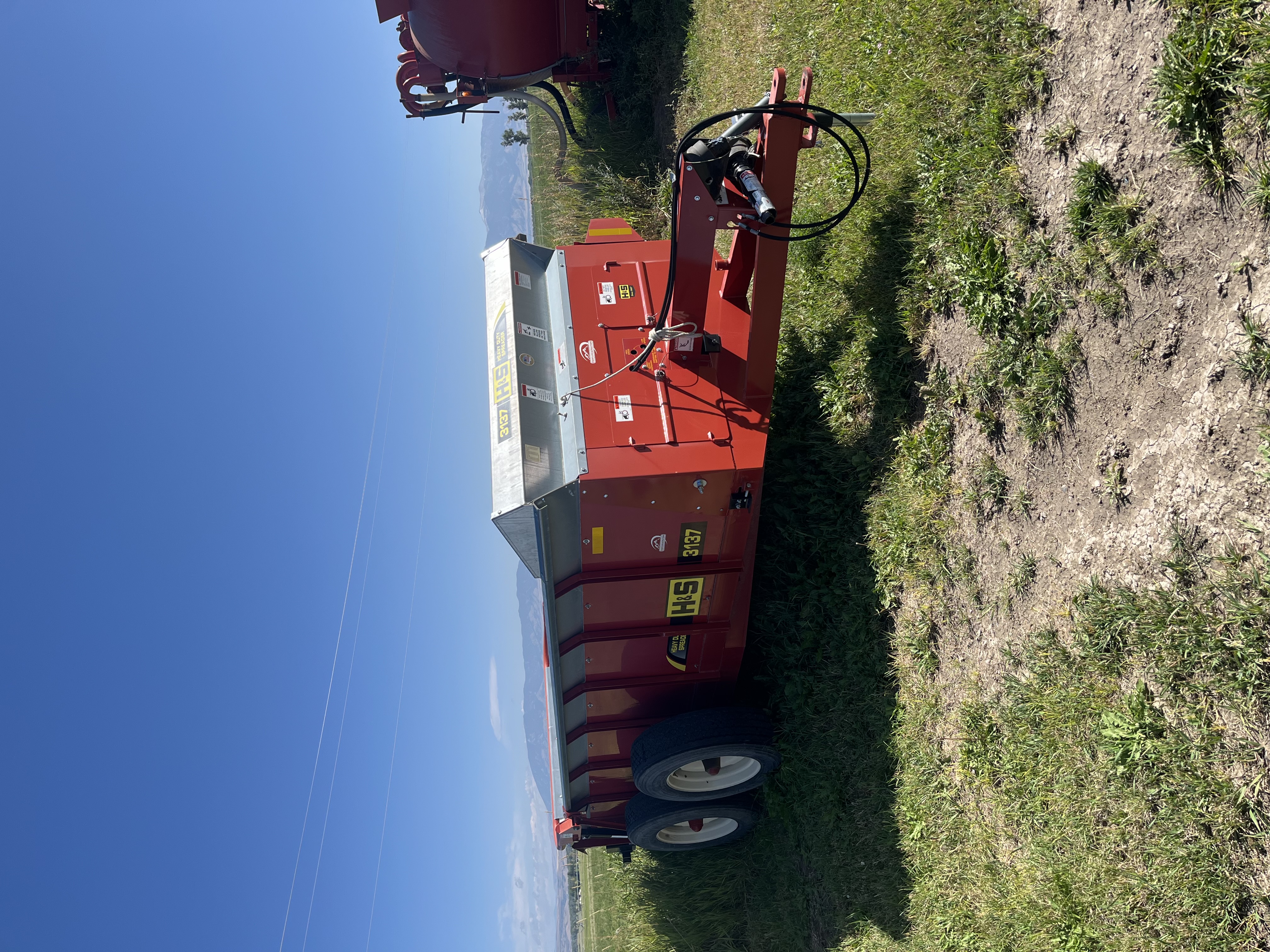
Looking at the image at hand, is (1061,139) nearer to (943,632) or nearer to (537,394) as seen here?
(943,632)

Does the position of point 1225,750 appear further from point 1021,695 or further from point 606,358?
point 606,358

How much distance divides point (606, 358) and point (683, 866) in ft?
14.4

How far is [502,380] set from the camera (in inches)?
201

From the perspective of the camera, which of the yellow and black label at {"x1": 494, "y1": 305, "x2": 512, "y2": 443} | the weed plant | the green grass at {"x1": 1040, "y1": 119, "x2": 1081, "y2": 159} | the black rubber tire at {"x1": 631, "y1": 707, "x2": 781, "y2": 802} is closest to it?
the weed plant

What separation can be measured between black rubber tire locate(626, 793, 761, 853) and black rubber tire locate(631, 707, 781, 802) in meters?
0.22

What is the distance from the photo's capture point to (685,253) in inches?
184

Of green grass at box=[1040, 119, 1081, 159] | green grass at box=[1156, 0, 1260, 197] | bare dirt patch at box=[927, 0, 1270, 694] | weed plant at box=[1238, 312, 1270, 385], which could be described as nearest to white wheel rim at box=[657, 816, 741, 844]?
bare dirt patch at box=[927, 0, 1270, 694]

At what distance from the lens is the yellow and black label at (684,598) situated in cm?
488

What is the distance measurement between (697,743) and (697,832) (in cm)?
142

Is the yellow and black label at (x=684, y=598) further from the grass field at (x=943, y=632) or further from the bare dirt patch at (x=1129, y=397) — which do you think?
the bare dirt patch at (x=1129, y=397)

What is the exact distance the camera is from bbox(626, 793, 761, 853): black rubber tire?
5.60 metres

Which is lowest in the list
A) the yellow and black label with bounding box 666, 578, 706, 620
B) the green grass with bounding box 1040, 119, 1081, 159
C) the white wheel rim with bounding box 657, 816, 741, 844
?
the white wheel rim with bounding box 657, 816, 741, 844

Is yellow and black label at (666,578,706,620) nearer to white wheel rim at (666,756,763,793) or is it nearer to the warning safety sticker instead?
white wheel rim at (666,756,763,793)

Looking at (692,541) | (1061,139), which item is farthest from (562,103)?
(1061,139)
